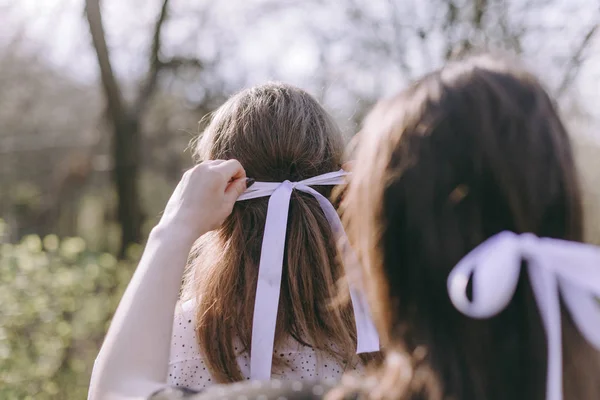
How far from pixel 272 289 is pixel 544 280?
0.66m

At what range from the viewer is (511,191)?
0.91 meters

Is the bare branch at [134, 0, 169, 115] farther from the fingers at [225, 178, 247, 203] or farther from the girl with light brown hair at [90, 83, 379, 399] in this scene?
the fingers at [225, 178, 247, 203]

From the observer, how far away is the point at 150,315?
1155 millimetres

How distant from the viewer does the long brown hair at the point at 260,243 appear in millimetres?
1467

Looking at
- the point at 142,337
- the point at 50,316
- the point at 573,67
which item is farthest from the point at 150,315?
the point at 573,67

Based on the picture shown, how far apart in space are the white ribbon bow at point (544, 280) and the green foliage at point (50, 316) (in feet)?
7.88

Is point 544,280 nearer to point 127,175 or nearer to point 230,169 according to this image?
point 230,169

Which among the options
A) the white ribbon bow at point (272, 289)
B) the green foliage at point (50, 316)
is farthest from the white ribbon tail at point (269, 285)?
the green foliage at point (50, 316)

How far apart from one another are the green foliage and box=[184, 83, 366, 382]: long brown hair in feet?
5.29

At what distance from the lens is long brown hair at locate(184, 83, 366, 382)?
1.47 meters

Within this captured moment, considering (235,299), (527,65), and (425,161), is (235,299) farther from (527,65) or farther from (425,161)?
(527,65)

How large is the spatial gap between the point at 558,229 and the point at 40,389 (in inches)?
110

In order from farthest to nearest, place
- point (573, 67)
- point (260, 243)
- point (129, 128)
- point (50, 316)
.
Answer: point (129, 128) → point (573, 67) → point (50, 316) → point (260, 243)

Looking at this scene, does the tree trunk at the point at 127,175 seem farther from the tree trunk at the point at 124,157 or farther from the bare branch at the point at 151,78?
the bare branch at the point at 151,78
